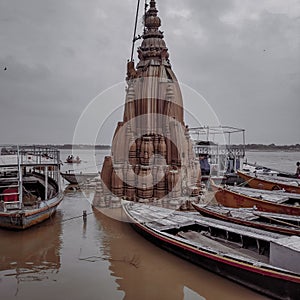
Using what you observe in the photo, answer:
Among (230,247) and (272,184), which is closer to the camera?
(230,247)

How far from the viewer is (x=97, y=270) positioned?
11.0 meters

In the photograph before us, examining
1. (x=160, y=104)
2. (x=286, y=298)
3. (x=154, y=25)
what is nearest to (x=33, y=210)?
(x=160, y=104)

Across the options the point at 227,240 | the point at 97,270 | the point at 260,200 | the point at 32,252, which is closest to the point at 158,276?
the point at 97,270

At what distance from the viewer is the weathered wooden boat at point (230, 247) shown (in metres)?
8.71

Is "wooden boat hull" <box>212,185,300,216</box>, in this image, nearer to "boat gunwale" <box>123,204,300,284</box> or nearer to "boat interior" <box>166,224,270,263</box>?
"boat interior" <box>166,224,270,263</box>

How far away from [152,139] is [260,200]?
736 centimetres

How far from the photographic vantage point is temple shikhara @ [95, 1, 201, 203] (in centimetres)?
1875

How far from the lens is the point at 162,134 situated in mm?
20203

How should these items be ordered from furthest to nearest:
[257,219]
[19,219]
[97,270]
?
[19,219] → [257,219] → [97,270]

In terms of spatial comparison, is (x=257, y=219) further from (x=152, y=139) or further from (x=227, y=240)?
(x=152, y=139)

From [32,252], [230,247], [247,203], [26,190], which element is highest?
[26,190]

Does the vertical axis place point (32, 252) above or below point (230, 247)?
below

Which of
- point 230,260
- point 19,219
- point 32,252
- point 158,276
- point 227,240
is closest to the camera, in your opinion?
point 230,260

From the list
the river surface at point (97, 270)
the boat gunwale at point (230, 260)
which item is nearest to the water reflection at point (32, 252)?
the river surface at point (97, 270)
